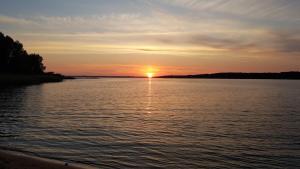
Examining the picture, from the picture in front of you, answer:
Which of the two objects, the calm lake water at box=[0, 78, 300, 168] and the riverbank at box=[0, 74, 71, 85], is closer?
the calm lake water at box=[0, 78, 300, 168]

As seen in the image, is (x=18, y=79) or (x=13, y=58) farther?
(x=13, y=58)

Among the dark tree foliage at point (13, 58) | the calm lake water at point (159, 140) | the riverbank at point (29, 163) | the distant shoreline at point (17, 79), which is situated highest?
the dark tree foliage at point (13, 58)

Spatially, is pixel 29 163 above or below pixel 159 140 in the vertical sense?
above

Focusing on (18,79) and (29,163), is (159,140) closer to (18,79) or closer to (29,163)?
(29,163)

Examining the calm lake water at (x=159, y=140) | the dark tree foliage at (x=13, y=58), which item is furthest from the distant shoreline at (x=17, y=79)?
the calm lake water at (x=159, y=140)

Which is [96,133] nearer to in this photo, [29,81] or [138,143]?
[138,143]

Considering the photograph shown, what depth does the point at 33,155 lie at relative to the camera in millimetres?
18547

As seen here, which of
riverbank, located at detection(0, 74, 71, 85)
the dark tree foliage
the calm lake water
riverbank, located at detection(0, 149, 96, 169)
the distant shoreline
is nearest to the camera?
riverbank, located at detection(0, 149, 96, 169)

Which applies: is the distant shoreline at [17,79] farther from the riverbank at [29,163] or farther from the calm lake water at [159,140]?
the riverbank at [29,163]

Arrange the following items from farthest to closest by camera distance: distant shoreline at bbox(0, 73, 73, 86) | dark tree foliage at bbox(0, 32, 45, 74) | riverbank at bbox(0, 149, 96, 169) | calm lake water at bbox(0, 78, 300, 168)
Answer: dark tree foliage at bbox(0, 32, 45, 74) < distant shoreline at bbox(0, 73, 73, 86) < calm lake water at bbox(0, 78, 300, 168) < riverbank at bbox(0, 149, 96, 169)

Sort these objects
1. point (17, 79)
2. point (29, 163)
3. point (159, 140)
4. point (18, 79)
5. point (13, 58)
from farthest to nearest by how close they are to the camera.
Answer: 1. point (13, 58)
2. point (18, 79)
3. point (17, 79)
4. point (159, 140)
5. point (29, 163)

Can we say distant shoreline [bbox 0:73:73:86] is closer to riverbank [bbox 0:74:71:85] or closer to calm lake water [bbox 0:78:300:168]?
riverbank [bbox 0:74:71:85]

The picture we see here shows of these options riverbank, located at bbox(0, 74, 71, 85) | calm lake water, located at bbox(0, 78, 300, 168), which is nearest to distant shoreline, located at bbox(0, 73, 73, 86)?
riverbank, located at bbox(0, 74, 71, 85)

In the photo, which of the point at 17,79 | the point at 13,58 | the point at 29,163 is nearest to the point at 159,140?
the point at 29,163
